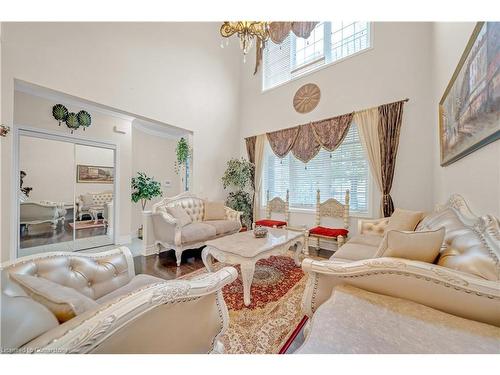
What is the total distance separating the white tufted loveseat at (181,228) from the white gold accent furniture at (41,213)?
166cm

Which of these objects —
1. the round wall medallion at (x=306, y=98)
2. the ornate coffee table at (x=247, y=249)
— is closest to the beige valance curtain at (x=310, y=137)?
the round wall medallion at (x=306, y=98)

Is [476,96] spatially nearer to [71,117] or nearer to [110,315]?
Answer: [110,315]

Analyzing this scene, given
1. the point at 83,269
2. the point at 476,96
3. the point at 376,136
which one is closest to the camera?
→ the point at 83,269

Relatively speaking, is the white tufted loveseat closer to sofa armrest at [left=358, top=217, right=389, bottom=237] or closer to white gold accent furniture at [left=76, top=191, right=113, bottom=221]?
white gold accent furniture at [left=76, top=191, right=113, bottom=221]

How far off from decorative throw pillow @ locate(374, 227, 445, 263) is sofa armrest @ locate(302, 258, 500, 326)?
87mm

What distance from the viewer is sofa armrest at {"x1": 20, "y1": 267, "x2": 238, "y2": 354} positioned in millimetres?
580

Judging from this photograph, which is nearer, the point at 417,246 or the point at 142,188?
the point at 417,246

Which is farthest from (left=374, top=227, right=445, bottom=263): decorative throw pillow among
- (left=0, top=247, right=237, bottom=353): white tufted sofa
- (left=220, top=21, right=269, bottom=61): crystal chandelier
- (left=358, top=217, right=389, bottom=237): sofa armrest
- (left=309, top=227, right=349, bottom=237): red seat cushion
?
(left=220, top=21, right=269, bottom=61): crystal chandelier

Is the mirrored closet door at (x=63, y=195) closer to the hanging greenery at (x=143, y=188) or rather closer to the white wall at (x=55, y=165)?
the white wall at (x=55, y=165)

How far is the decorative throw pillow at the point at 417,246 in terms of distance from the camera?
3.62 ft

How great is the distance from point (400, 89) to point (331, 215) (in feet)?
7.87

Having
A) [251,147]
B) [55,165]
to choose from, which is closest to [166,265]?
[55,165]

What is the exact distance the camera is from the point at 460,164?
1.86 m
